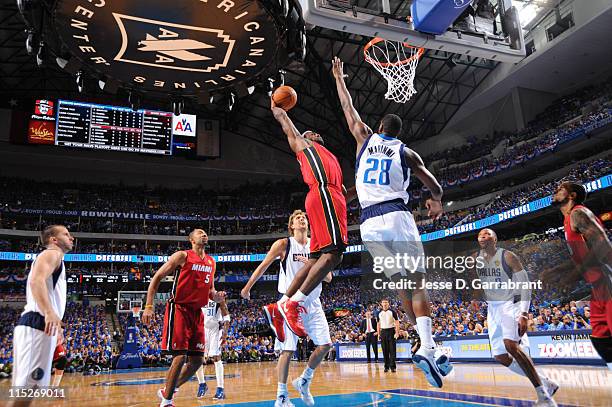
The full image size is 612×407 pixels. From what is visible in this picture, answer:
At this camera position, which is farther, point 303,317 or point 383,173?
point 303,317

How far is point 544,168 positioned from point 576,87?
5118 mm

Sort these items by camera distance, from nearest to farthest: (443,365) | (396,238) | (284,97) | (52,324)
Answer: (52,324) → (443,365) → (396,238) → (284,97)

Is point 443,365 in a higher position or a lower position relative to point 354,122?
lower

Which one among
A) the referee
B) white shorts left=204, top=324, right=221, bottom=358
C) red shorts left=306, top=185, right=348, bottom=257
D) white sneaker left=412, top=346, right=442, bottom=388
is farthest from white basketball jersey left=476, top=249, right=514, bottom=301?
the referee

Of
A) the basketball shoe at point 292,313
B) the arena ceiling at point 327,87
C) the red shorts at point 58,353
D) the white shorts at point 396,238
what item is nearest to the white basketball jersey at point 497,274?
the white shorts at point 396,238

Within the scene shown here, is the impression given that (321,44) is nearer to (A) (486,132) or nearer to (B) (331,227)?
(A) (486,132)

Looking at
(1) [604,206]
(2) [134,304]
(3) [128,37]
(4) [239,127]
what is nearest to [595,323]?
(3) [128,37]

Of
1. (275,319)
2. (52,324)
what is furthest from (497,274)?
(52,324)

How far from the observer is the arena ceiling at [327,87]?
23453mm

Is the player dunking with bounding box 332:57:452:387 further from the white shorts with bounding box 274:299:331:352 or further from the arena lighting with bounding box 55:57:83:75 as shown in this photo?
the arena lighting with bounding box 55:57:83:75

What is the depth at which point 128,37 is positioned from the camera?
757 cm

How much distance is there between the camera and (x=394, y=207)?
160 inches

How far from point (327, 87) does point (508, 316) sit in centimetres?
2062

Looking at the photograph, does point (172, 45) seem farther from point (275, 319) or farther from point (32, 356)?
point (32, 356)
